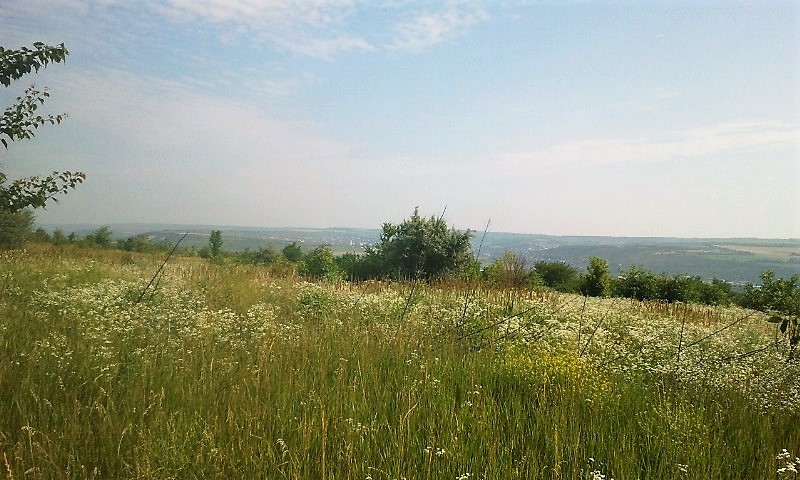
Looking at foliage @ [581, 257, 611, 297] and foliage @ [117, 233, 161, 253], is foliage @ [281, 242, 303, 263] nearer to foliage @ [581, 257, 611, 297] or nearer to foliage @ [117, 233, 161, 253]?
foliage @ [117, 233, 161, 253]

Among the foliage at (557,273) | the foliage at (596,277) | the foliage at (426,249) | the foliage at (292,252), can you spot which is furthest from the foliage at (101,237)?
the foliage at (596,277)

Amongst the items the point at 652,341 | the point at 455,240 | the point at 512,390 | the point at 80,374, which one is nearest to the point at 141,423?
the point at 80,374

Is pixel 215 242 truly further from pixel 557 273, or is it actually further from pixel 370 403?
pixel 370 403

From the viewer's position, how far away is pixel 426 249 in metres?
19.0

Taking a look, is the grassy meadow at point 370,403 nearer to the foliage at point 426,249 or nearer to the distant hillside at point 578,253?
the distant hillside at point 578,253

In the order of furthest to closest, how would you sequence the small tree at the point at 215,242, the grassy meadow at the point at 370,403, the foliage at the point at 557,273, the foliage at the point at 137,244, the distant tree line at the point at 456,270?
the small tree at the point at 215,242, the foliage at the point at 137,244, the foliage at the point at 557,273, the distant tree line at the point at 456,270, the grassy meadow at the point at 370,403

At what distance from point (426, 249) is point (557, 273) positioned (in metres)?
10.8

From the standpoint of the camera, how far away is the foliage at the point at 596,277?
75.9 ft

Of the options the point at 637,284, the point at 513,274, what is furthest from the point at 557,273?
the point at 513,274

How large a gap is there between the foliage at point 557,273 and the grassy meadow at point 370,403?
804 inches

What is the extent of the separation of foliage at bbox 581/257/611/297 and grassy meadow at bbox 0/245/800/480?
60.4 ft

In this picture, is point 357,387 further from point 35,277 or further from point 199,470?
point 35,277

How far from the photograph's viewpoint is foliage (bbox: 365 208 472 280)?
747 inches

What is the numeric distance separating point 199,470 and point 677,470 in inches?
107
